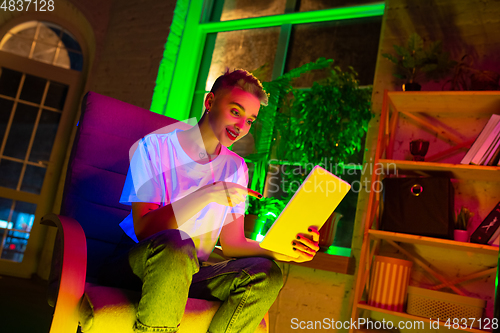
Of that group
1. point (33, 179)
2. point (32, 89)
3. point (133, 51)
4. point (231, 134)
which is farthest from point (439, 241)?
point (32, 89)

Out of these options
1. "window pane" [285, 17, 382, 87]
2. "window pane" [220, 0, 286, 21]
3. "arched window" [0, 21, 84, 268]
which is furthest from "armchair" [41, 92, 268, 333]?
"arched window" [0, 21, 84, 268]

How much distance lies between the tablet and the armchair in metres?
0.26

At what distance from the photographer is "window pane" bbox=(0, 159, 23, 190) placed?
145 inches

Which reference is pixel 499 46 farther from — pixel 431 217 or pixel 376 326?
pixel 376 326

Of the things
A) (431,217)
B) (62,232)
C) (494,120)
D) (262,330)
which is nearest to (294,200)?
(262,330)

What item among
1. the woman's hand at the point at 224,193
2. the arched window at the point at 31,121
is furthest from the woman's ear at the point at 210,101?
the arched window at the point at 31,121

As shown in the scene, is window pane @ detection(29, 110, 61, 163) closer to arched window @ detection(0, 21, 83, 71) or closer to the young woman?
arched window @ detection(0, 21, 83, 71)

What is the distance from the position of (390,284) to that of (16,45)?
401cm

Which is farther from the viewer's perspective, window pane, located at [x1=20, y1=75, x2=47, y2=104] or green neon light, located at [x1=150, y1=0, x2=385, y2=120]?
window pane, located at [x1=20, y1=75, x2=47, y2=104]

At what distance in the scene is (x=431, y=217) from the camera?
1975mm

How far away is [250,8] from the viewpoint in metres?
3.54

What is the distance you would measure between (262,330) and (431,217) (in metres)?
1.21

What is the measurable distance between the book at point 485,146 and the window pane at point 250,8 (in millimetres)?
2048

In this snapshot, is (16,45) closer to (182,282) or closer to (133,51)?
(133,51)
